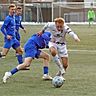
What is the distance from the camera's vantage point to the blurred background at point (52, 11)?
6838 cm

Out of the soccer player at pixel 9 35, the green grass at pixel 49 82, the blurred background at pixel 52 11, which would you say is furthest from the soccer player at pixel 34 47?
the blurred background at pixel 52 11

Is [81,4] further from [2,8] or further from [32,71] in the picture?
[32,71]

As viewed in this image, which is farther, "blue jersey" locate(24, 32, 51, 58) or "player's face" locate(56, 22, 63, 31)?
"blue jersey" locate(24, 32, 51, 58)

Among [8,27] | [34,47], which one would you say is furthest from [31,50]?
[8,27]

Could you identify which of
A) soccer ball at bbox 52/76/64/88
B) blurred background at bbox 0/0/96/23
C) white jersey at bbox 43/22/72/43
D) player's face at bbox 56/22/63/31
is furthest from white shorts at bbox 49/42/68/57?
blurred background at bbox 0/0/96/23

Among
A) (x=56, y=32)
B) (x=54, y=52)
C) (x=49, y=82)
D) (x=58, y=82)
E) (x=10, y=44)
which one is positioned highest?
(x=56, y=32)

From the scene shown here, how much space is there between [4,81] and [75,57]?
8672mm

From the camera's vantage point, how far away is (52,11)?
69438 mm

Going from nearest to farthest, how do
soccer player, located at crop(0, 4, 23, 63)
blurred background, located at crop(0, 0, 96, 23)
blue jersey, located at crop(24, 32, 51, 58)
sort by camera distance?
blue jersey, located at crop(24, 32, 51, 58) < soccer player, located at crop(0, 4, 23, 63) < blurred background, located at crop(0, 0, 96, 23)

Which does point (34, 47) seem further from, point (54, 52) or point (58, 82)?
point (58, 82)

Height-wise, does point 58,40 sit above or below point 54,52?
above

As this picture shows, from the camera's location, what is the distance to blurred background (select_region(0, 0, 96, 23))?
224 feet

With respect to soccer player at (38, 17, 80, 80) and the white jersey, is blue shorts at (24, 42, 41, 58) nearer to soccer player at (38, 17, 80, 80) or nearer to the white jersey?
soccer player at (38, 17, 80, 80)

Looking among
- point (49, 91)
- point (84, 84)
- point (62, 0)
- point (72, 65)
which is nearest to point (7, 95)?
point (49, 91)
